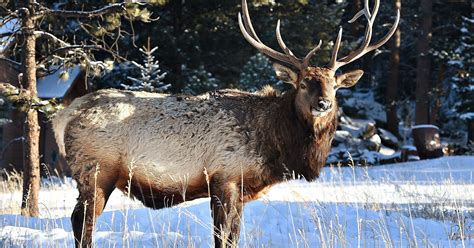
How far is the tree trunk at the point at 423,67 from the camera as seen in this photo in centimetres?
2372

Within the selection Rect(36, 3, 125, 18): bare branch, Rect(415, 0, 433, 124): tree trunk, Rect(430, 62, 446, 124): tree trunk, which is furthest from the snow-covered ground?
Rect(430, 62, 446, 124): tree trunk

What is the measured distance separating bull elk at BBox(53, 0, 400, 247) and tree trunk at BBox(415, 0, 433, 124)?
18556 millimetres

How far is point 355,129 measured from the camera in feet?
78.2

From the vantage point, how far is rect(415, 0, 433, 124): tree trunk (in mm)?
23719

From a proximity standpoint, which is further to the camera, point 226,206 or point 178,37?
point 178,37

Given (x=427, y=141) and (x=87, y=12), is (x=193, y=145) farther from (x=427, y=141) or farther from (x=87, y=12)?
(x=427, y=141)

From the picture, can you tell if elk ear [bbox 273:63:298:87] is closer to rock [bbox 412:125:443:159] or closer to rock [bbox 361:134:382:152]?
rock [bbox 412:125:443:159]

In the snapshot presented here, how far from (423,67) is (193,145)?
65.1 ft

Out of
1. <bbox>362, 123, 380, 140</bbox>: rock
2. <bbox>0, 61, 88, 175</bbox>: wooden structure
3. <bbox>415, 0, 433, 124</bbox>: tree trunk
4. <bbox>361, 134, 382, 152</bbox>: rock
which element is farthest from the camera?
<bbox>415, 0, 433, 124</bbox>: tree trunk

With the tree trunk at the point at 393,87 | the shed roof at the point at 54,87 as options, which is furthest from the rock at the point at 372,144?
the shed roof at the point at 54,87

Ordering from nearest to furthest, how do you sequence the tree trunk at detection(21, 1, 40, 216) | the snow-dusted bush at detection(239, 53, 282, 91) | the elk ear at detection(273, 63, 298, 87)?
the elk ear at detection(273, 63, 298, 87) < the tree trunk at detection(21, 1, 40, 216) < the snow-dusted bush at detection(239, 53, 282, 91)

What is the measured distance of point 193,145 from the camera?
5906mm


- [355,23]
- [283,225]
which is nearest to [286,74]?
[283,225]

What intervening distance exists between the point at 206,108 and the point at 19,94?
342cm
